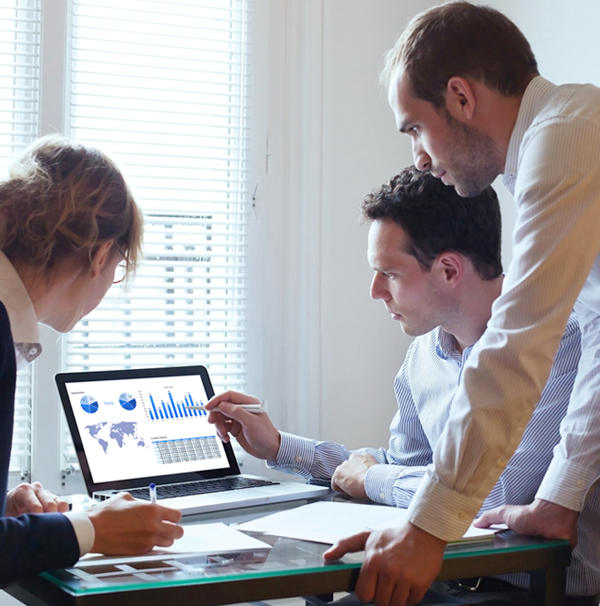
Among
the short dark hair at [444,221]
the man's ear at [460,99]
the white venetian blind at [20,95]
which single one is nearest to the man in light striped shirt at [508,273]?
the man's ear at [460,99]

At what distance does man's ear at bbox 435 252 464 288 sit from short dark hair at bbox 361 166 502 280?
0.04 feet

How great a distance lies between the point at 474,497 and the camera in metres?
1.03

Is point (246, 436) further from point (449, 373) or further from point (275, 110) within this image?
point (275, 110)

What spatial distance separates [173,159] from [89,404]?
0.97m

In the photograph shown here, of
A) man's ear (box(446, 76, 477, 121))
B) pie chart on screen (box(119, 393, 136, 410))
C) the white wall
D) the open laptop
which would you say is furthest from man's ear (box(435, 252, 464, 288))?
the white wall

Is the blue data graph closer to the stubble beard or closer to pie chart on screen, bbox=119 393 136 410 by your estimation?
pie chart on screen, bbox=119 393 136 410

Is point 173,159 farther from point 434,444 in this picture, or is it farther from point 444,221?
point 434,444

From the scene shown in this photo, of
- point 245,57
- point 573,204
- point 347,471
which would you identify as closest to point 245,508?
point 347,471

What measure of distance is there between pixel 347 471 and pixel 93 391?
2.03ft

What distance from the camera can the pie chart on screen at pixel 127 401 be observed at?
1831 mm

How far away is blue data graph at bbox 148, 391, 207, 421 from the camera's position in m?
1.86

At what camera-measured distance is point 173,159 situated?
97.4 inches

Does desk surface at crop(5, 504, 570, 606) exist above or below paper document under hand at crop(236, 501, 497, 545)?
above

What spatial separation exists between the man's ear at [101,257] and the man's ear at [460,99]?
2.00 feet
